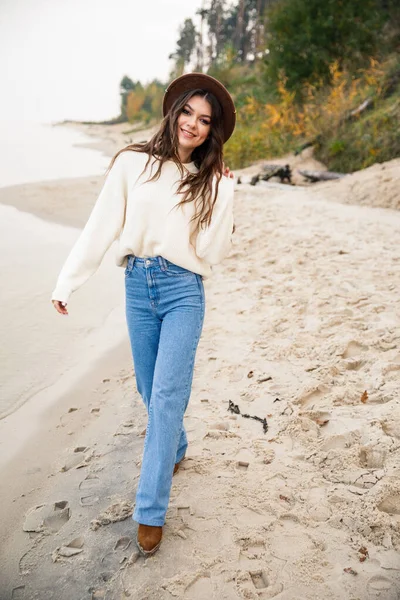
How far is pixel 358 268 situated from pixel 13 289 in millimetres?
4079

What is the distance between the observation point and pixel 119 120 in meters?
51.3

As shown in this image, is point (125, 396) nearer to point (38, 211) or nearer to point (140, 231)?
point (140, 231)

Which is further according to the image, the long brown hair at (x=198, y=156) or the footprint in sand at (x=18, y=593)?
the long brown hair at (x=198, y=156)

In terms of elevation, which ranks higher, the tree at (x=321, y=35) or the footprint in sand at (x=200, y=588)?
the tree at (x=321, y=35)

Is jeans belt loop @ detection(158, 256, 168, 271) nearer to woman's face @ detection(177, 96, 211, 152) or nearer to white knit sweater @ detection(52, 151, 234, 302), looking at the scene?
white knit sweater @ detection(52, 151, 234, 302)

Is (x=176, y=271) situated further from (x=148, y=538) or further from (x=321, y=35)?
(x=321, y=35)

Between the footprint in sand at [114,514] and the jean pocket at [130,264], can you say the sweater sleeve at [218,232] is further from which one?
the footprint in sand at [114,514]

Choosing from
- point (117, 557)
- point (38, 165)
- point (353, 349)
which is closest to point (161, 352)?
point (117, 557)

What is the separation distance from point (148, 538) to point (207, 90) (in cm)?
198

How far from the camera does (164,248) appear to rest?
1938 millimetres

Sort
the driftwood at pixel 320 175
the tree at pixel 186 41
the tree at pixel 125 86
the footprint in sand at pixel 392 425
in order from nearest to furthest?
the footprint in sand at pixel 392 425
the driftwood at pixel 320 175
the tree at pixel 186 41
the tree at pixel 125 86

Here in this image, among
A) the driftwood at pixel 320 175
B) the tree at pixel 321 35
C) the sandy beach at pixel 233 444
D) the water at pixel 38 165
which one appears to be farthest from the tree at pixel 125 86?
the sandy beach at pixel 233 444

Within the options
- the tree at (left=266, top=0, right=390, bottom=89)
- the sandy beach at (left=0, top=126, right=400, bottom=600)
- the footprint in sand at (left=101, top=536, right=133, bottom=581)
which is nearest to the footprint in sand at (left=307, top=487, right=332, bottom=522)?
the sandy beach at (left=0, top=126, right=400, bottom=600)

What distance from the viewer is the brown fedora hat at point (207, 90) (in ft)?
6.82
